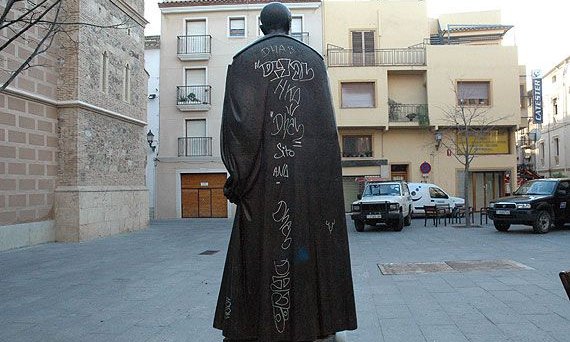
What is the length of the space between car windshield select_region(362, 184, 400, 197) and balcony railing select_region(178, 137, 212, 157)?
1265 centimetres

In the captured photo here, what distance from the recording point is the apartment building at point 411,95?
2878 centimetres

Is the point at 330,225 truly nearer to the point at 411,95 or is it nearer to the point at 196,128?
the point at 196,128

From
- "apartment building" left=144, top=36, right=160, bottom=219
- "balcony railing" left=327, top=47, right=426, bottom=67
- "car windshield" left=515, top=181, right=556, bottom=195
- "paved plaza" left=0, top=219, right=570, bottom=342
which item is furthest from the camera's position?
"apartment building" left=144, top=36, right=160, bottom=219

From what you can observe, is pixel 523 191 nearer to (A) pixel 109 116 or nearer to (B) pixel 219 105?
(A) pixel 109 116

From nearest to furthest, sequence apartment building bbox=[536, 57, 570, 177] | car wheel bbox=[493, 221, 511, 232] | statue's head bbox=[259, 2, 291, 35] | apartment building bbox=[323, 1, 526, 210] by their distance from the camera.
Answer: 1. statue's head bbox=[259, 2, 291, 35]
2. car wheel bbox=[493, 221, 511, 232]
3. apartment building bbox=[323, 1, 526, 210]
4. apartment building bbox=[536, 57, 570, 177]

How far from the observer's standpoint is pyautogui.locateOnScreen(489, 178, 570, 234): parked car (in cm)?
1537

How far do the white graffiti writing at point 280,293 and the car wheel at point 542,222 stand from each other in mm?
14839

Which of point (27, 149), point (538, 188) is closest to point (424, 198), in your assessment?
point (538, 188)

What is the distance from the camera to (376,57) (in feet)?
97.0

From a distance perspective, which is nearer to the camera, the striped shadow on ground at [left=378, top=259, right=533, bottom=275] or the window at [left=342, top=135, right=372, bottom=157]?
the striped shadow on ground at [left=378, top=259, right=533, bottom=275]

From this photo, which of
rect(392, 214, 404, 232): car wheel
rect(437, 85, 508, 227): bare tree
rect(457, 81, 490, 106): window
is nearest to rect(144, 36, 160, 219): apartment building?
rect(392, 214, 404, 232): car wheel

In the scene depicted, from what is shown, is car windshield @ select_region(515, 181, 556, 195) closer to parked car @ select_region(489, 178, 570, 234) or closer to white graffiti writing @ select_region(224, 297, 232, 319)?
parked car @ select_region(489, 178, 570, 234)

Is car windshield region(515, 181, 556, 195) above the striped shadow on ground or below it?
above

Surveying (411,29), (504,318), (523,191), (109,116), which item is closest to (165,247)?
(109,116)
